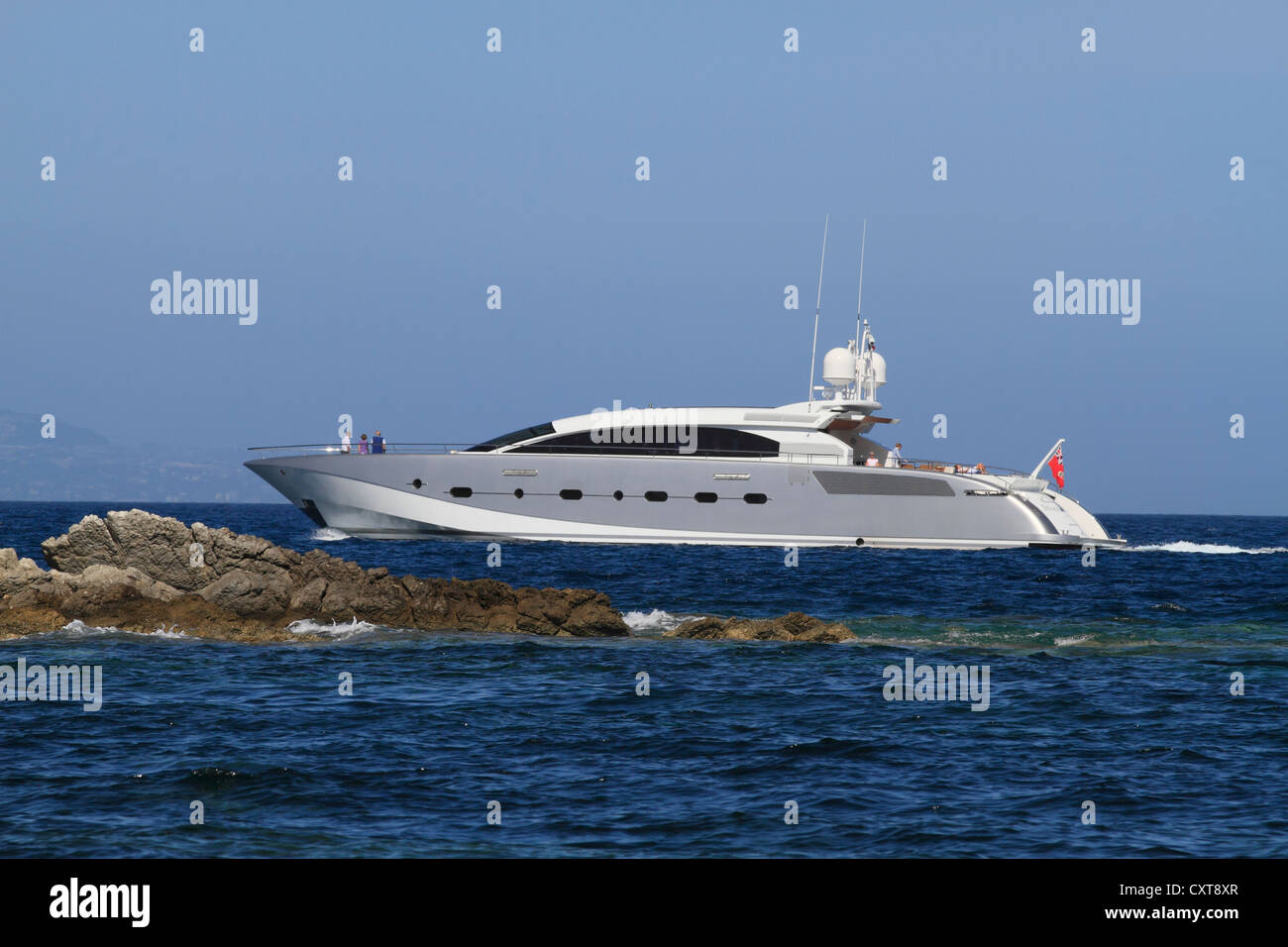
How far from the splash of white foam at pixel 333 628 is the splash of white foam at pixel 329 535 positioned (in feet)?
73.8

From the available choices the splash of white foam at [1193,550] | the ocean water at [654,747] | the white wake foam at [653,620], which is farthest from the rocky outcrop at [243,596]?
the splash of white foam at [1193,550]

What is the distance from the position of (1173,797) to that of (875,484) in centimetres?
2985

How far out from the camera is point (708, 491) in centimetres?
3978

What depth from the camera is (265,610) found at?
19.2 m

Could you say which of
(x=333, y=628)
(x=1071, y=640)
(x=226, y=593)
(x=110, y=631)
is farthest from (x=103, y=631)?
(x=1071, y=640)

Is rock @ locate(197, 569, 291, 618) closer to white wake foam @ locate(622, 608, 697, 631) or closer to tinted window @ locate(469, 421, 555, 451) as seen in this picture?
white wake foam @ locate(622, 608, 697, 631)

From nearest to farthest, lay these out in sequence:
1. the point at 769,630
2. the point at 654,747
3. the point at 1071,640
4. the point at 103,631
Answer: the point at 654,747, the point at 103,631, the point at 769,630, the point at 1071,640

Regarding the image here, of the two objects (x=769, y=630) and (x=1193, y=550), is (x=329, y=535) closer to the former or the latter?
(x=769, y=630)

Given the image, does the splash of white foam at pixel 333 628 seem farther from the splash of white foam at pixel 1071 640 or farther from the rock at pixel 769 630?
the splash of white foam at pixel 1071 640

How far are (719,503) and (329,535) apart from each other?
43.0ft

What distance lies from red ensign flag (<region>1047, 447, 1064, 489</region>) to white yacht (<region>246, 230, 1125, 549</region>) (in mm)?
1355

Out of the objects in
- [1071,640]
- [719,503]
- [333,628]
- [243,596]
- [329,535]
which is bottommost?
[1071,640]

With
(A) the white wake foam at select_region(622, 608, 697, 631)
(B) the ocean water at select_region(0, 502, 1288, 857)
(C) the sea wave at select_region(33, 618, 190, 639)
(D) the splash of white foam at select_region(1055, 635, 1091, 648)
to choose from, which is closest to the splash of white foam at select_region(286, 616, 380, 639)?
(B) the ocean water at select_region(0, 502, 1288, 857)
